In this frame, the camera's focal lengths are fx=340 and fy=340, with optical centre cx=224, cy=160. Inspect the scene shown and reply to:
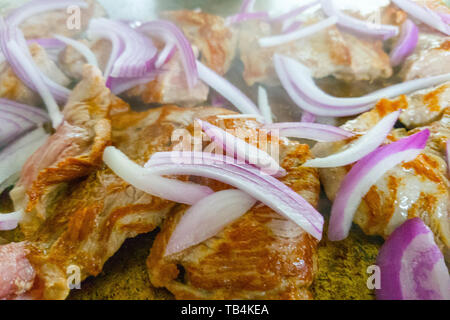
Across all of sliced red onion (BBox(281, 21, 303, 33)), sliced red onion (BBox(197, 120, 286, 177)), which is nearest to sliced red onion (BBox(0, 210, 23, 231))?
sliced red onion (BBox(197, 120, 286, 177))

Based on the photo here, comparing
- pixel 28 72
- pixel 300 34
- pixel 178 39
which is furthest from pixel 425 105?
pixel 28 72

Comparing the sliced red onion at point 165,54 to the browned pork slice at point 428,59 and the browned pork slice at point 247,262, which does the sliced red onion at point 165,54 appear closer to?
the browned pork slice at point 247,262

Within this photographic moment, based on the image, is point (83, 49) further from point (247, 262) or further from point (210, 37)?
point (247, 262)

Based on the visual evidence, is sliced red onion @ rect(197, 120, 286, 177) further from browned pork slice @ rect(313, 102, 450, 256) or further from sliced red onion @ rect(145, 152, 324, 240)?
browned pork slice @ rect(313, 102, 450, 256)

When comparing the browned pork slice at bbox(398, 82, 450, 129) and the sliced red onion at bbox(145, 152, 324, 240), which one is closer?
the sliced red onion at bbox(145, 152, 324, 240)
